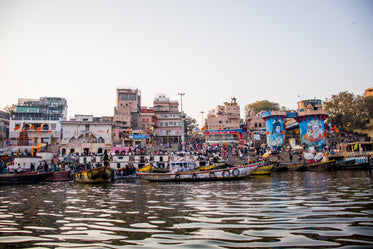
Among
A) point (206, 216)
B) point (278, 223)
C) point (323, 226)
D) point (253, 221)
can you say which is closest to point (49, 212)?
point (206, 216)

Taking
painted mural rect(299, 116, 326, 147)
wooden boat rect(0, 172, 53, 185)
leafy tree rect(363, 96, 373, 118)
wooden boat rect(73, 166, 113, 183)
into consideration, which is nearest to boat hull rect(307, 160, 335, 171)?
painted mural rect(299, 116, 326, 147)

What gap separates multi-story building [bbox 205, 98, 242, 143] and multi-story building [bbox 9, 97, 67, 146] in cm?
3330

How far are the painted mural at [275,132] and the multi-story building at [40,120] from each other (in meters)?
42.4

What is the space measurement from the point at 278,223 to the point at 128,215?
4.77m

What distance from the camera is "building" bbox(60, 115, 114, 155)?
54406mm

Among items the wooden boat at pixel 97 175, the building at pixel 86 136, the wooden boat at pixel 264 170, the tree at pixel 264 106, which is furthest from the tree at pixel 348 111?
the wooden boat at pixel 97 175

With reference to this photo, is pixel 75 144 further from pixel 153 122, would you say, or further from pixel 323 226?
pixel 323 226

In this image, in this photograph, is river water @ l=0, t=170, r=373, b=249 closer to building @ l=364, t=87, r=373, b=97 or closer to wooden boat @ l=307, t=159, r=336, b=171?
wooden boat @ l=307, t=159, r=336, b=171

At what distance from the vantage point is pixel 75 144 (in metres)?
53.2

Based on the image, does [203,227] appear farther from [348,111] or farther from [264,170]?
[348,111]

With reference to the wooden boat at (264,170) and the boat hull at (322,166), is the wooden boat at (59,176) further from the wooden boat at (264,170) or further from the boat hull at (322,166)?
the boat hull at (322,166)

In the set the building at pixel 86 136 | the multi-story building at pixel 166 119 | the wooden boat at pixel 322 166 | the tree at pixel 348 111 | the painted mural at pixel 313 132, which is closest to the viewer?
the wooden boat at pixel 322 166

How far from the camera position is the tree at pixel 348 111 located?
6019 cm

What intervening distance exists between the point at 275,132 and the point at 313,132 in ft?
25.7
